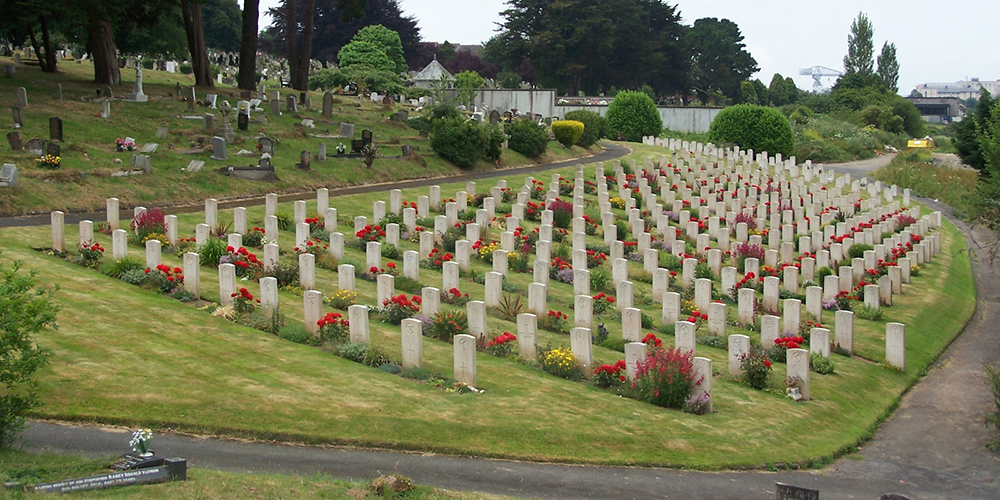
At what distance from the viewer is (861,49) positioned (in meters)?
125

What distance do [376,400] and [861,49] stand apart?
125 meters

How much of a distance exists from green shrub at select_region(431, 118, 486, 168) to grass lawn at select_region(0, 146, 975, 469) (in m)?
21.3

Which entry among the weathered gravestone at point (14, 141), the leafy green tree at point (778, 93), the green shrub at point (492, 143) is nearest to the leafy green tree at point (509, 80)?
the leafy green tree at point (778, 93)

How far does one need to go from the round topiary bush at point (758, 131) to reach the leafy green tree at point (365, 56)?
86.9 feet

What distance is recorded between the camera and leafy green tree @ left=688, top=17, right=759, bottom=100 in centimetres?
10525

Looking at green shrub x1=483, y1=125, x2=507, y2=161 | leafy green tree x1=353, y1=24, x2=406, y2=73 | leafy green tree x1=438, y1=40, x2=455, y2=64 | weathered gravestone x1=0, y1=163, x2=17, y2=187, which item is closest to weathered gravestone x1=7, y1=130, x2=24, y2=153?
weathered gravestone x1=0, y1=163, x2=17, y2=187

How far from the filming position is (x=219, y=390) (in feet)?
41.3

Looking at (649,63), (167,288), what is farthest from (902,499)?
(649,63)

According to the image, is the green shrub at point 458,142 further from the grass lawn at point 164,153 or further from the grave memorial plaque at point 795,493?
the grave memorial plaque at point 795,493

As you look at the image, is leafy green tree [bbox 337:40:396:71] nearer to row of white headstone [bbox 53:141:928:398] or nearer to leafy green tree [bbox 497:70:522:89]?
leafy green tree [bbox 497:70:522:89]

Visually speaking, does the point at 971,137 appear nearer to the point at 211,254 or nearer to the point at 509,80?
the point at 211,254

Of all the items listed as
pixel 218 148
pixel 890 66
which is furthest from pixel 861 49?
pixel 218 148

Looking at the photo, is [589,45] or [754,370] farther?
[589,45]

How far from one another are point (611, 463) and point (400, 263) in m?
10.8
